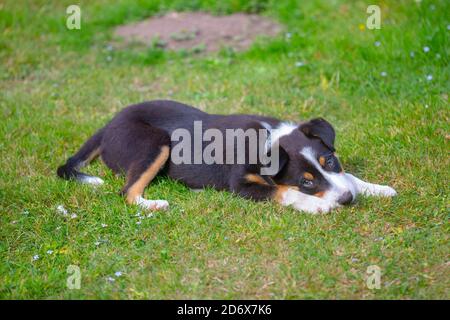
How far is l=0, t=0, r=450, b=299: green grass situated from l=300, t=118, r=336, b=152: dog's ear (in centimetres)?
57

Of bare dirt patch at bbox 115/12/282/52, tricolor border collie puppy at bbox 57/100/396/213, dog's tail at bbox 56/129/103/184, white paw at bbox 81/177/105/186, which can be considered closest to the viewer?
tricolor border collie puppy at bbox 57/100/396/213

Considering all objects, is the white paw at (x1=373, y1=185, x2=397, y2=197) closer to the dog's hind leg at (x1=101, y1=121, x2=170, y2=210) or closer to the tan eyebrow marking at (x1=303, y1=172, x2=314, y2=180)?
the tan eyebrow marking at (x1=303, y1=172, x2=314, y2=180)

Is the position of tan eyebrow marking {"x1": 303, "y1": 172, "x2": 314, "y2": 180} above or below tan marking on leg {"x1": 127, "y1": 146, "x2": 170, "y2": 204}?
above

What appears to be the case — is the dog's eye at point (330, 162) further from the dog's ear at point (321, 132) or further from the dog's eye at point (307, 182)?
the dog's eye at point (307, 182)

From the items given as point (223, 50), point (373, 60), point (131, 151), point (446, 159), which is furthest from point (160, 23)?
point (446, 159)

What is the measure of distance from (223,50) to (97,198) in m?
3.69

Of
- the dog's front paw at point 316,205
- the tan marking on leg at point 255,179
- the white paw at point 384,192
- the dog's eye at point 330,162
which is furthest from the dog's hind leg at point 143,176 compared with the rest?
the white paw at point 384,192

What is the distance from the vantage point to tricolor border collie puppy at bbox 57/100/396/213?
4941 millimetres

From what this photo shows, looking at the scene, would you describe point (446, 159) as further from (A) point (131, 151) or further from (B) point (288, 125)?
(A) point (131, 151)

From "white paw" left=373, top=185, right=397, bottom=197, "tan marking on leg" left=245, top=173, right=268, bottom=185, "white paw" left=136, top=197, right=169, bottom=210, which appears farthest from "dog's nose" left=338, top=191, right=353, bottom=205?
"white paw" left=136, top=197, right=169, bottom=210

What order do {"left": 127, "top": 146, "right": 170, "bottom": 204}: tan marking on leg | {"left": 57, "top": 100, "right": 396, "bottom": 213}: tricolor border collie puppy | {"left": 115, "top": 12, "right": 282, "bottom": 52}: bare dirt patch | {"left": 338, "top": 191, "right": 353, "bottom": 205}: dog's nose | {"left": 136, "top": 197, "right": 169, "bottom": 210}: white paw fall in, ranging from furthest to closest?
{"left": 115, "top": 12, "right": 282, "bottom": 52}: bare dirt patch < {"left": 127, "top": 146, "right": 170, "bottom": 204}: tan marking on leg < {"left": 136, "top": 197, "right": 169, "bottom": 210}: white paw < {"left": 57, "top": 100, "right": 396, "bottom": 213}: tricolor border collie puppy < {"left": 338, "top": 191, "right": 353, "bottom": 205}: dog's nose

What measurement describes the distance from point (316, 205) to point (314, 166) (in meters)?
0.29

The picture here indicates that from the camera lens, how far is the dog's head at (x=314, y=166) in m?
4.89

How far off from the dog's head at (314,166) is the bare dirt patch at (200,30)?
12.4 feet
